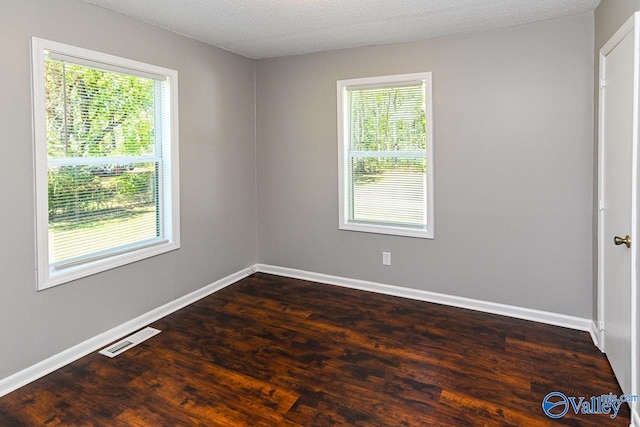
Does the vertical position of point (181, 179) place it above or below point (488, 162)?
below

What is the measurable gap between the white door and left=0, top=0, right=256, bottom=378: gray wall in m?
3.17

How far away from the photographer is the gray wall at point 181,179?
2.40 metres

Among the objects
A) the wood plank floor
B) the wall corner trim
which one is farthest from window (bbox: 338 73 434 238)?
the wall corner trim

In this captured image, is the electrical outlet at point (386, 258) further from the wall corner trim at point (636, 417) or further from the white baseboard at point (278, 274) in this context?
the wall corner trim at point (636, 417)

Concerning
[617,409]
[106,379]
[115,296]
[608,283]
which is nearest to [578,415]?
[617,409]

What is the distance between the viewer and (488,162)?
3441 mm

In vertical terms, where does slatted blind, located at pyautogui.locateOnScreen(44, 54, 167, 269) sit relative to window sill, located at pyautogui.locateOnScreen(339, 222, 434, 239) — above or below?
above

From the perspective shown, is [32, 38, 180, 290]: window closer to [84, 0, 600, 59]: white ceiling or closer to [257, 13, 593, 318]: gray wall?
[84, 0, 600, 59]: white ceiling

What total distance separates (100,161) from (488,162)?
3055mm

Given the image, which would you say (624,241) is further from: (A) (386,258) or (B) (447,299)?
(A) (386,258)

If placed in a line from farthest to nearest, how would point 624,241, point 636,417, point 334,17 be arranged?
point 334,17 < point 624,241 < point 636,417

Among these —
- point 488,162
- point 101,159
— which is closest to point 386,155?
point 488,162

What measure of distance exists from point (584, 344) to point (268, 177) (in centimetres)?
327

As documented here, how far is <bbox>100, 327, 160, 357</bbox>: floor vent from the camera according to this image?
286 centimetres
